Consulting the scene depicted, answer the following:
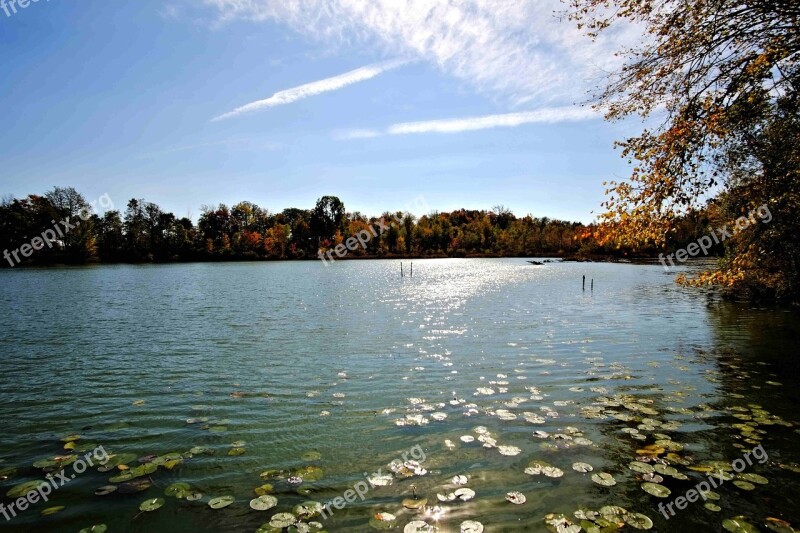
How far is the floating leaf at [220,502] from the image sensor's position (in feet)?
20.2

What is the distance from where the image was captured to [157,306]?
101ft

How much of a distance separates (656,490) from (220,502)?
22.5ft

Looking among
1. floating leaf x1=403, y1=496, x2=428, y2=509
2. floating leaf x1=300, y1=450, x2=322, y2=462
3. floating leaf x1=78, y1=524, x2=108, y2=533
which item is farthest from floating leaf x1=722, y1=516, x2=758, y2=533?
floating leaf x1=78, y1=524, x2=108, y2=533

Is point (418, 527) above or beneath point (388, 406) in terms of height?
above

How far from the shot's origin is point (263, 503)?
6176 mm

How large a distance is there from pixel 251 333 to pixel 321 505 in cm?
1618

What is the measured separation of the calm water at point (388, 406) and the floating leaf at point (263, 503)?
0.15m

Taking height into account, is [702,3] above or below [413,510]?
above

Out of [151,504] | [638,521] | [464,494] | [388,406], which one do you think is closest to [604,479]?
[638,521]

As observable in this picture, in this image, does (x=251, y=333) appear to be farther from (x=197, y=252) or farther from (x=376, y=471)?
(x=197, y=252)

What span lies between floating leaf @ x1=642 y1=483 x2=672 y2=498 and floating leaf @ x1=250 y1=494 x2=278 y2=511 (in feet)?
19.2

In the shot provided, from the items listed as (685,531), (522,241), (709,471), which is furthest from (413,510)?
(522,241)

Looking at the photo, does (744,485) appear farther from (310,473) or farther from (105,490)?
(105,490)

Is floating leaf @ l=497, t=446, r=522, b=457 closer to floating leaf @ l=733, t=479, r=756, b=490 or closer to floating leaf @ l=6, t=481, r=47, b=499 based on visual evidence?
floating leaf @ l=733, t=479, r=756, b=490
